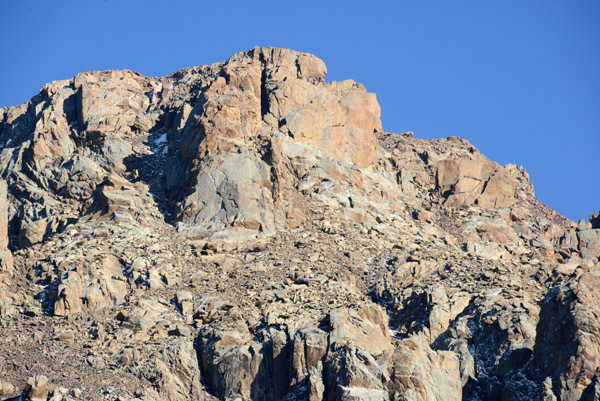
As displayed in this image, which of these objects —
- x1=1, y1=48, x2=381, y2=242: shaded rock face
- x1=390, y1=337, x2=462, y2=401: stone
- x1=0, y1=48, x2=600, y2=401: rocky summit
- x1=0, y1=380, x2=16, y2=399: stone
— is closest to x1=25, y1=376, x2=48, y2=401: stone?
x1=0, y1=48, x2=600, y2=401: rocky summit

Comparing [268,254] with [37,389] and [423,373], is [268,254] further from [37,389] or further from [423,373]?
[37,389]

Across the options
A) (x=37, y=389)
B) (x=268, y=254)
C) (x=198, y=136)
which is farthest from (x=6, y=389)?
(x=198, y=136)

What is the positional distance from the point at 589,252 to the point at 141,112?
160 feet

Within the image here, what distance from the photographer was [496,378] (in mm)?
84562

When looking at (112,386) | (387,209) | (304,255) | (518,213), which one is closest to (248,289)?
(304,255)

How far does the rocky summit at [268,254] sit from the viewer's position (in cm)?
8219

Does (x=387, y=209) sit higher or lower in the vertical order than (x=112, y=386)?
higher

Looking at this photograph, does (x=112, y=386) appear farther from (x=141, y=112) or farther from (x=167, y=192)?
(x=141, y=112)

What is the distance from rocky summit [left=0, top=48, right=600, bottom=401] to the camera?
82188mm

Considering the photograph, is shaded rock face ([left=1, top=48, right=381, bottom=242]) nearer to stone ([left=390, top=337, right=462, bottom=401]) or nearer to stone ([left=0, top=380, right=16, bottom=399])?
stone ([left=390, top=337, right=462, bottom=401])

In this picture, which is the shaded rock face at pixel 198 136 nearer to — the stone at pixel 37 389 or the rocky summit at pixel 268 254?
the rocky summit at pixel 268 254

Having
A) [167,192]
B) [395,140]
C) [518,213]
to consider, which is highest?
[395,140]

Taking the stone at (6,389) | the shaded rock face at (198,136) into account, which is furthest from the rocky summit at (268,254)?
the shaded rock face at (198,136)

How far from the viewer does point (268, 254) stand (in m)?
101
